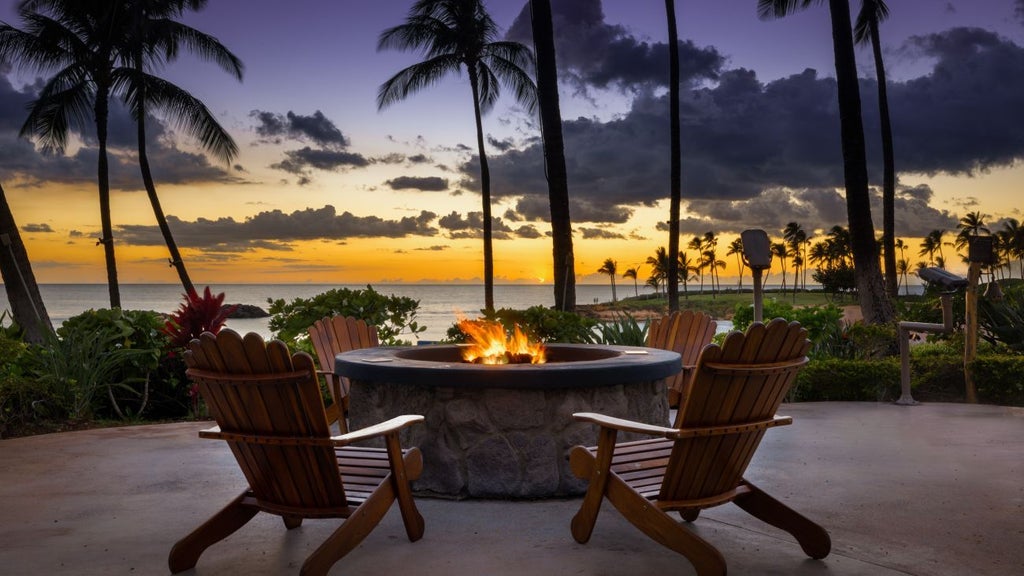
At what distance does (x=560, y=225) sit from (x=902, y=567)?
8149 mm

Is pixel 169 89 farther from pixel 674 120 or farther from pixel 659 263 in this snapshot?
pixel 659 263

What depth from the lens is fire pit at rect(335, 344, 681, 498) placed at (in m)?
4.27

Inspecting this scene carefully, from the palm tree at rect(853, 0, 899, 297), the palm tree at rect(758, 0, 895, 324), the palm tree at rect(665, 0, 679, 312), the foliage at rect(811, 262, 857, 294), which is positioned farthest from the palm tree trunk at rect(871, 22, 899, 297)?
the foliage at rect(811, 262, 857, 294)

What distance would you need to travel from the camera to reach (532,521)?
3938mm

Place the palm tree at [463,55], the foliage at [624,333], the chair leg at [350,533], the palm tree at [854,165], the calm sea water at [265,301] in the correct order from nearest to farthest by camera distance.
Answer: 1. the chair leg at [350,533]
2. the foliage at [624,333]
3. the palm tree at [854,165]
4. the palm tree at [463,55]
5. the calm sea water at [265,301]

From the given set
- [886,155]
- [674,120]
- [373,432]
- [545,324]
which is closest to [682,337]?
[545,324]

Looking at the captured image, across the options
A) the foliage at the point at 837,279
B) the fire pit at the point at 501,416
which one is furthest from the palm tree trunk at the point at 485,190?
the foliage at the point at 837,279

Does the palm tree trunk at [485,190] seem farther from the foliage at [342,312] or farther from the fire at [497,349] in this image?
the fire at [497,349]

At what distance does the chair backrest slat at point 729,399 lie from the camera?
122 inches

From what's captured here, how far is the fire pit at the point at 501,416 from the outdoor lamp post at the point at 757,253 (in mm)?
3493

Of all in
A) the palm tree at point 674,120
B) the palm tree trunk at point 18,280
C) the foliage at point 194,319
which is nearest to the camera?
the foliage at point 194,319

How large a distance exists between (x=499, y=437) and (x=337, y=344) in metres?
2.28

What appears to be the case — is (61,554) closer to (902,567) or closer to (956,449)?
(902,567)

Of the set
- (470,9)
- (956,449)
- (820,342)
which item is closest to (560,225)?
(820,342)
